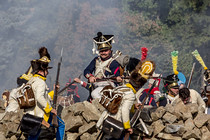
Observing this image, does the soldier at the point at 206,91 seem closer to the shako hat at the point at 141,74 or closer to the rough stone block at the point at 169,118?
the rough stone block at the point at 169,118

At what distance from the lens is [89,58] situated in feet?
81.4

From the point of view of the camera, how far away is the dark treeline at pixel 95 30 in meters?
22.3

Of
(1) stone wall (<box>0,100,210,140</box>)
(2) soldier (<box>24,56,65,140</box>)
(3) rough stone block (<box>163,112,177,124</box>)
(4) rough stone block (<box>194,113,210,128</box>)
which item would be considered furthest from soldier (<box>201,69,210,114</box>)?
(2) soldier (<box>24,56,65,140</box>)

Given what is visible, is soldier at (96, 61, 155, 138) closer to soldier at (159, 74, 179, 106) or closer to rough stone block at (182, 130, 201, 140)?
rough stone block at (182, 130, 201, 140)

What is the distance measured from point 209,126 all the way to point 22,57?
2373cm

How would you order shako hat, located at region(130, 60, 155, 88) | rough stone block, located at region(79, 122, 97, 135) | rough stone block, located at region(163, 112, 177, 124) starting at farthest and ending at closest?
rough stone block, located at region(79, 122, 97, 135) < rough stone block, located at region(163, 112, 177, 124) < shako hat, located at region(130, 60, 155, 88)

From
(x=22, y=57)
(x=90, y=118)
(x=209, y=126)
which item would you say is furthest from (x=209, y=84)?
(x=22, y=57)

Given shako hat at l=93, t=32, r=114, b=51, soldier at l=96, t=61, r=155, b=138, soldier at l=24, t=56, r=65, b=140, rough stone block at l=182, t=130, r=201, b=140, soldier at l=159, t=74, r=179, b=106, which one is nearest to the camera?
soldier at l=96, t=61, r=155, b=138

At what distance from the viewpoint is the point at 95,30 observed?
2586 centimetres

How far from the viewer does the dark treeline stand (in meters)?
22.3

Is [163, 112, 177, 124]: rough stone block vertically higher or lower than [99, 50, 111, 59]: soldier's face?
lower

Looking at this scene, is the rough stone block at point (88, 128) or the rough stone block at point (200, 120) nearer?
the rough stone block at point (200, 120)

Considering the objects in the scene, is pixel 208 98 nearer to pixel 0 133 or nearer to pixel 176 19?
pixel 0 133

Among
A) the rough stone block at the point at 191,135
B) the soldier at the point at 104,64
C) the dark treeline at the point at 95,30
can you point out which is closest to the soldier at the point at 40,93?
the soldier at the point at 104,64
